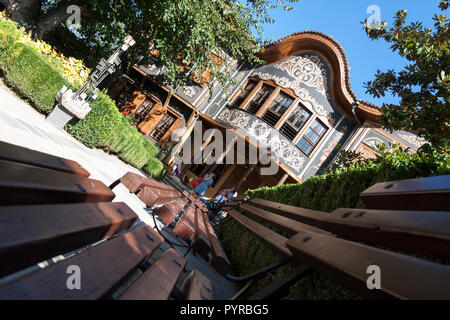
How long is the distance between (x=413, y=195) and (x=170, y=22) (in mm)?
9922

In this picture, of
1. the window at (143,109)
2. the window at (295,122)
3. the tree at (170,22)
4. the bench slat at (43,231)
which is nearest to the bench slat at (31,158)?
the bench slat at (43,231)

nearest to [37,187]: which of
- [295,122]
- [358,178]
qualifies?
[358,178]

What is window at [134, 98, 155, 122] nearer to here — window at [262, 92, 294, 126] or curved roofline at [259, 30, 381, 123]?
window at [262, 92, 294, 126]

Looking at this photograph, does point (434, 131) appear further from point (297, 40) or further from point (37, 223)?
point (297, 40)

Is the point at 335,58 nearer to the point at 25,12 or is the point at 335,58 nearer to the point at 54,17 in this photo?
the point at 54,17

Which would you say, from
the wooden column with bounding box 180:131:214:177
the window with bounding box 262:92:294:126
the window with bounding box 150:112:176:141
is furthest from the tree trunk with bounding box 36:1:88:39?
the window with bounding box 262:92:294:126

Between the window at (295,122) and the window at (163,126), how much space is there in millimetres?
8015

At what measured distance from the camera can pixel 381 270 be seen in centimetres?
64

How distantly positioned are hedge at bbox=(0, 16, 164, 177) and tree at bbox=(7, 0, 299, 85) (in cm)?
299

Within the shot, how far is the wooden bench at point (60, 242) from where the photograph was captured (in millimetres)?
646

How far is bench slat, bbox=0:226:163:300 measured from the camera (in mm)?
596


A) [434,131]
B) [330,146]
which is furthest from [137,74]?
[434,131]

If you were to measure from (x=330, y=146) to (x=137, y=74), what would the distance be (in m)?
14.5

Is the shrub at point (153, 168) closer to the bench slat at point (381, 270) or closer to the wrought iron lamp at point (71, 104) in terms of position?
the wrought iron lamp at point (71, 104)
